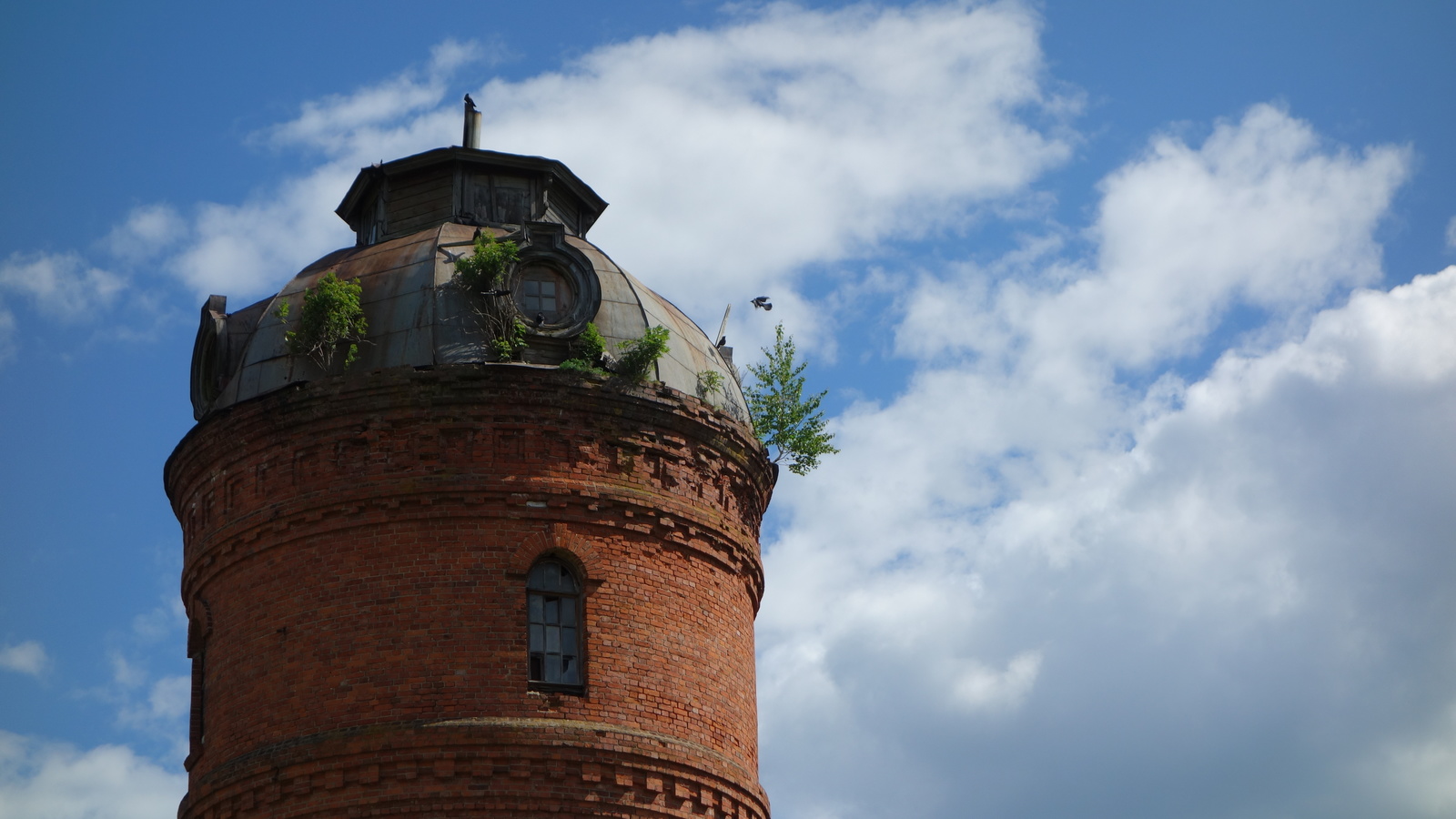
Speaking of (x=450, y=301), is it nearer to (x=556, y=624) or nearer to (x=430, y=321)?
(x=430, y=321)

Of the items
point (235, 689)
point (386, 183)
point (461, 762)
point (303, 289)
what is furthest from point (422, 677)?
point (386, 183)

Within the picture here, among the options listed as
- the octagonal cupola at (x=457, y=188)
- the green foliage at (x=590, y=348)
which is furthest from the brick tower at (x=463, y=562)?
the octagonal cupola at (x=457, y=188)

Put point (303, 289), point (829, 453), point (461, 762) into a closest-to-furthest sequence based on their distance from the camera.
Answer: point (461, 762) → point (303, 289) → point (829, 453)

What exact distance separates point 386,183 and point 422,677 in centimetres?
740

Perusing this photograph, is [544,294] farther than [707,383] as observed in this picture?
No

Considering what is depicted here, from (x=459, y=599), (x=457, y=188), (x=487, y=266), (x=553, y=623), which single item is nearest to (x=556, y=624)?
(x=553, y=623)

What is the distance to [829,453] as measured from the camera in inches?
858

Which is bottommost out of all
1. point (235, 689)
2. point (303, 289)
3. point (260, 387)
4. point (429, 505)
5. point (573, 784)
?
point (573, 784)

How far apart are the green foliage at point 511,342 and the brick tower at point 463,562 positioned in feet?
0.75

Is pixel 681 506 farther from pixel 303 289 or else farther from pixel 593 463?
pixel 303 289

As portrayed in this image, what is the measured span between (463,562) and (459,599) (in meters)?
0.40

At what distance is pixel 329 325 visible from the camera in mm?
19234

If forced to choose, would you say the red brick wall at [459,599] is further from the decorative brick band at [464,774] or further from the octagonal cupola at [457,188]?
the octagonal cupola at [457,188]

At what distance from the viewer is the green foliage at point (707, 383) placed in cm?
2031
